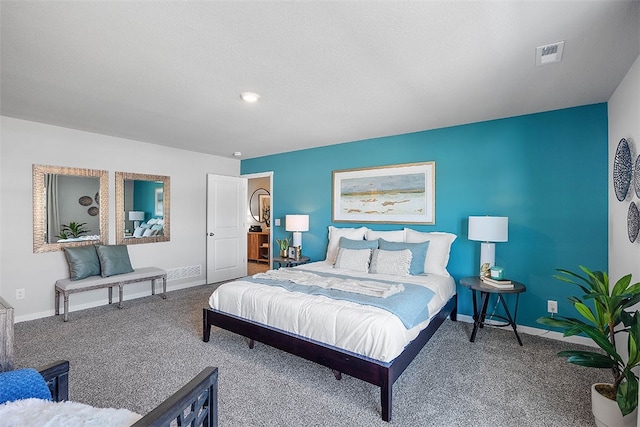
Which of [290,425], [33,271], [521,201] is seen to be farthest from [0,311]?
[521,201]

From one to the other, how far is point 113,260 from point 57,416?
143 inches

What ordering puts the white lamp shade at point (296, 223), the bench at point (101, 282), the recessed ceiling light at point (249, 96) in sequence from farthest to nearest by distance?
1. the white lamp shade at point (296, 223)
2. the bench at point (101, 282)
3. the recessed ceiling light at point (249, 96)

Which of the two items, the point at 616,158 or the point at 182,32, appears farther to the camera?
the point at 616,158

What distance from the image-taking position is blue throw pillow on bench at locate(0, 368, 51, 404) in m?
1.09

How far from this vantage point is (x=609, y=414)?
163 centimetres

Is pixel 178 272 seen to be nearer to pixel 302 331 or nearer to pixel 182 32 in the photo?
pixel 302 331

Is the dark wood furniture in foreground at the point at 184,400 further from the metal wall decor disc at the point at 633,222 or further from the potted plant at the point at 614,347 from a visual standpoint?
the metal wall decor disc at the point at 633,222

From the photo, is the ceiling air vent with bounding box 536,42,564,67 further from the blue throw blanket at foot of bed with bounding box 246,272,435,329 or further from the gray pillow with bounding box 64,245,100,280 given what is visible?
the gray pillow with bounding box 64,245,100,280

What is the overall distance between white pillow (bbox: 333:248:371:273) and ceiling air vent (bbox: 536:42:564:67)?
241cm

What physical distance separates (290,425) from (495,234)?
8.50 feet

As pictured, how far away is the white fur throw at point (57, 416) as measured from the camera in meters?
0.94

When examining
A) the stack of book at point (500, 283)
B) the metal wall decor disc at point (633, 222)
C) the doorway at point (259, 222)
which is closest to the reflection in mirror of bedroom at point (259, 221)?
the doorway at point (259, 222)

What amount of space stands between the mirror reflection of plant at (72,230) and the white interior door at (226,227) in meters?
1.83

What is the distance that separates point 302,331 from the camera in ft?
7.47
